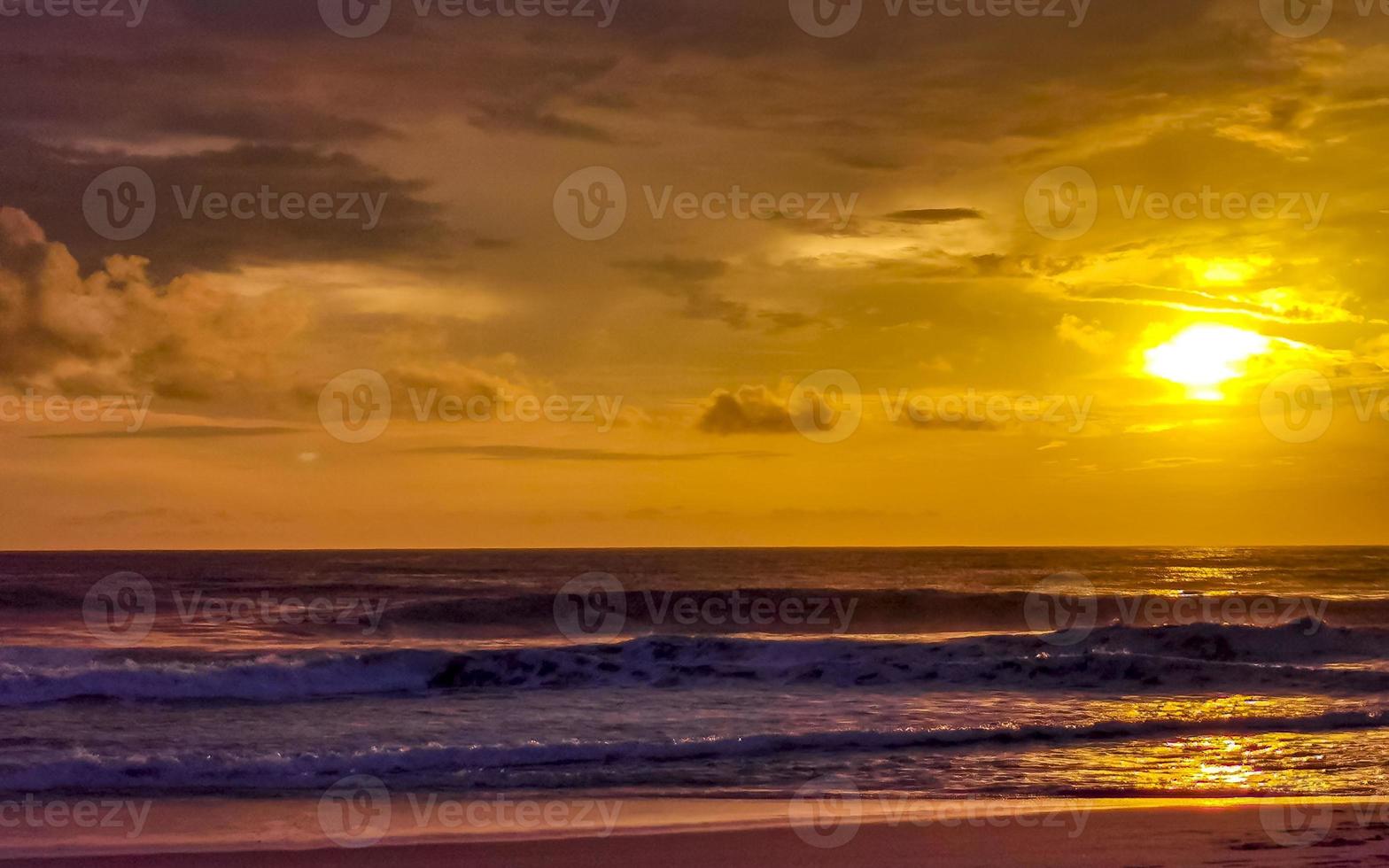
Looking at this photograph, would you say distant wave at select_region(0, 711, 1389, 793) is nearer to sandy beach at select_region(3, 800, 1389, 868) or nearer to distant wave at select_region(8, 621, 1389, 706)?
sandy beach at select_region(3, 800, 1389, 868)

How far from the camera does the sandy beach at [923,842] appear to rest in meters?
7.75

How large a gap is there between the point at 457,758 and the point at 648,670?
9685mm

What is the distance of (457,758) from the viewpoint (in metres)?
11.8

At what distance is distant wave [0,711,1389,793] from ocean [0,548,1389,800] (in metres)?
0.04

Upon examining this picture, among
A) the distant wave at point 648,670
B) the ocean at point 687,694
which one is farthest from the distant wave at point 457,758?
the distant wave at point 648,670

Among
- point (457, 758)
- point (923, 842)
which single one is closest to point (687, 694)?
point (457, 758)

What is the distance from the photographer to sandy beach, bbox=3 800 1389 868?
305 inches

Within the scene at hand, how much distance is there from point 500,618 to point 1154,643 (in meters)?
19.7

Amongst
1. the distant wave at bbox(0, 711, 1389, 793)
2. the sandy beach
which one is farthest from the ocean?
the sandy beach

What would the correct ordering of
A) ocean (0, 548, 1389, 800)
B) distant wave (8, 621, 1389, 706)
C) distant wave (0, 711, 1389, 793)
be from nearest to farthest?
distant wave (0, 711, 1389, 793), ocean (0, 548, 1389, 800), distant wave (8, 621, 1389, 706)

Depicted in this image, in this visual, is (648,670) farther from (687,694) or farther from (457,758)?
(457,758)

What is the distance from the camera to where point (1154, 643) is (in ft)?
83.0

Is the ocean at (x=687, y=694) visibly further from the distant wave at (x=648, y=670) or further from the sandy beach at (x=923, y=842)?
the sandy beach at (x=923, y=842)

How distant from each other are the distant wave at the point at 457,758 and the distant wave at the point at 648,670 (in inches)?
238
